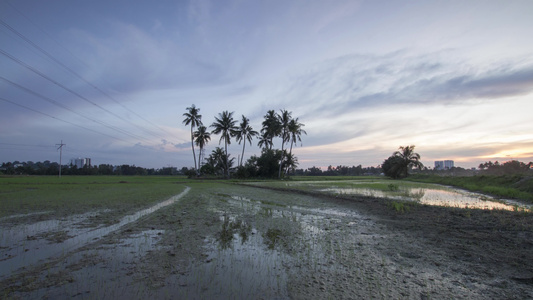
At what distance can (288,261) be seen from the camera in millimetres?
4637

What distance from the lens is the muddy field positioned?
3426 mm

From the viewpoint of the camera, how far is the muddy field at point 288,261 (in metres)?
3.43

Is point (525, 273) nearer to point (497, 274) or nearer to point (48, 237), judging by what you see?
point (497, 274)

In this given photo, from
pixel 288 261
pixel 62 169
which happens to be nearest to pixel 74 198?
pixel 288 261

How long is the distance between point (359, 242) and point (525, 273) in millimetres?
2682

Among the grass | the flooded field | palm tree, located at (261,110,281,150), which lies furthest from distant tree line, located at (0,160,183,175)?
the flooded field

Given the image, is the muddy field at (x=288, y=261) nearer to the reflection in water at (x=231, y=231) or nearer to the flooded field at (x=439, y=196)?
the reflection in water at (x=231, y=231)

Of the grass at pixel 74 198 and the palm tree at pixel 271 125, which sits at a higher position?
the palm tree at pixel 271 125

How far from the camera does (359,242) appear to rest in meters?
5.82

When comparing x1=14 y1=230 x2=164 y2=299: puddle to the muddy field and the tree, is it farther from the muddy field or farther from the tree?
the tree

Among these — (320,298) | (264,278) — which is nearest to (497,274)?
(320,298)

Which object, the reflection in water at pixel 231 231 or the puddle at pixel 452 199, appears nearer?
the reflection in water at pixel 231 231

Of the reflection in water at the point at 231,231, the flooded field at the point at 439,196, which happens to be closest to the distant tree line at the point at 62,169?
the flooded field at the point at 439,196

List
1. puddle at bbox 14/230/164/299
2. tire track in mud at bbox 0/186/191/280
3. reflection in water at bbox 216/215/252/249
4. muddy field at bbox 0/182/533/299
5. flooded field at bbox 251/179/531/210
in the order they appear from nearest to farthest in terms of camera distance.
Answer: puddle at bbox 14/230/164/299, muddy field at bbox 0/182/533/299, tire track in mud at bbox 0/186/191/280, reflection in water at bbox 216/215/252/249, flooded field at bbox 251/179/531/210
